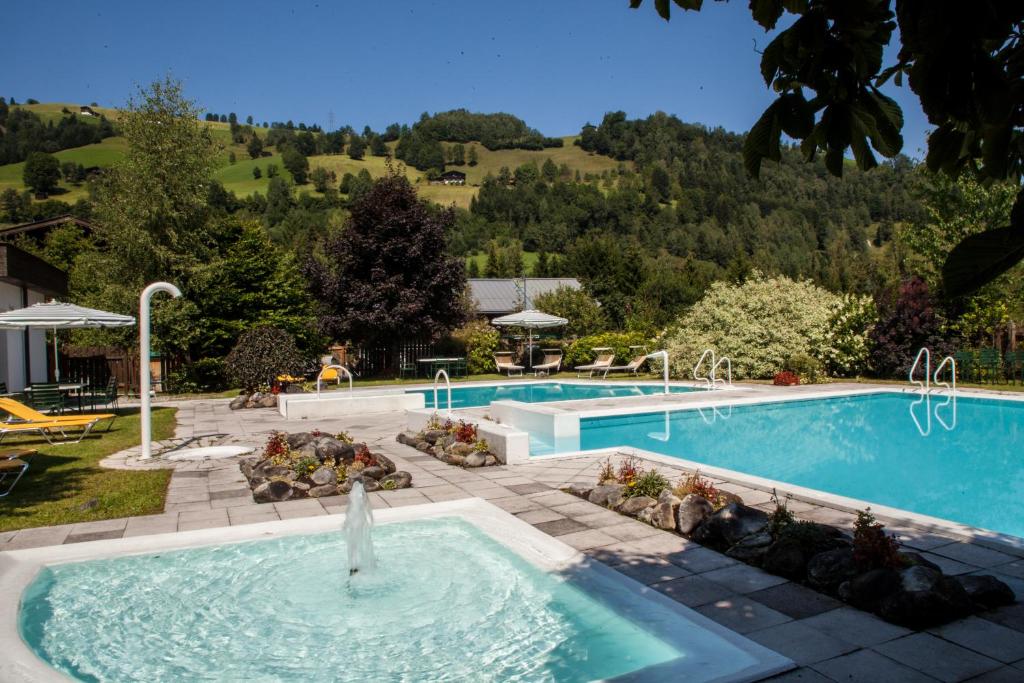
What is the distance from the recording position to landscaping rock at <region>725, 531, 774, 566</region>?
14.7ft

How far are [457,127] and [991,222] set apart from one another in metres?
84.7

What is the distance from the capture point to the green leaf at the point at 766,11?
1.68 m

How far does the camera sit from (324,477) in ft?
22.3

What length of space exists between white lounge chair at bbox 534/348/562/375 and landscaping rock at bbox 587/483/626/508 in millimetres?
14565

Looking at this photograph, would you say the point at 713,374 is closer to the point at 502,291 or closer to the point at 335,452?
the point at 335,452

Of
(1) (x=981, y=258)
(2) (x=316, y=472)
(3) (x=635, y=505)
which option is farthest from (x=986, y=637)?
(2) (x=316, y=472)

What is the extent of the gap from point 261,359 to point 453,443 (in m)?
9.01

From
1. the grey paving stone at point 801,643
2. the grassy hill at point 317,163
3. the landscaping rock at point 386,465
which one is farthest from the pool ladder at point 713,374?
the grassy hill at point 317,163

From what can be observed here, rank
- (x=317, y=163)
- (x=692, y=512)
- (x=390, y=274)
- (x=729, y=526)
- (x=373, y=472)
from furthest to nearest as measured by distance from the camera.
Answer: (x=317, y=163) → (x=390, y=274) → (x=373, y=472) → (x=692, y=512) → (x=729, y=526)

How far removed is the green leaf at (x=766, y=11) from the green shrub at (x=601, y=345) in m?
19.2

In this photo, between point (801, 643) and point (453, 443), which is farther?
point (453, 443)

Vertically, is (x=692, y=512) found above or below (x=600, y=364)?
below

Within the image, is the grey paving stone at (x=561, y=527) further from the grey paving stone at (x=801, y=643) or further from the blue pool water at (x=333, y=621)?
the grey paving stone at (x=801, y=643)

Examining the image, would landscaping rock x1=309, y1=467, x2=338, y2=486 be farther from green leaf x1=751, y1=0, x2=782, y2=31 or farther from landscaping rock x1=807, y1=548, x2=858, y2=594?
green leaf x1=751, y1=0, x2=782, y2=31
